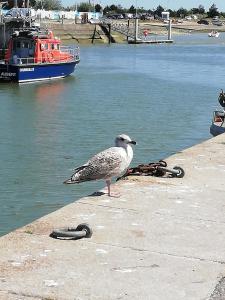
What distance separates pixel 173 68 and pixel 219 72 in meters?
5.22

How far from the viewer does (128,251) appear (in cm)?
596

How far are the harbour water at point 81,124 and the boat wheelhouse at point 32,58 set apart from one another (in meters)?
0.68

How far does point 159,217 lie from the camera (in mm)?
7031

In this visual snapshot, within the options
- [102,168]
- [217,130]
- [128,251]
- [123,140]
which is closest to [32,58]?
[217,130]

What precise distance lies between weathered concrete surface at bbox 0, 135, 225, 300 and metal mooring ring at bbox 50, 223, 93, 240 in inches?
2.5

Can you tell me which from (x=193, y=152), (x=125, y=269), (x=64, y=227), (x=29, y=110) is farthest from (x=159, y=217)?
(x=29, y=110)

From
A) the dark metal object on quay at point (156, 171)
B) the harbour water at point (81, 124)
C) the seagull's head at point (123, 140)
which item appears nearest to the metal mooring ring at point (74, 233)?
the seagull's head at point (123, 140)

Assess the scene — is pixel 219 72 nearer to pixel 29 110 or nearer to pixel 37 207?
pixel 29 110

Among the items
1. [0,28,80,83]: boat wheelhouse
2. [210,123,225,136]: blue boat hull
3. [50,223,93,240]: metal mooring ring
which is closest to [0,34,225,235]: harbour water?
[0,28,80,83]: boat wheelhouse

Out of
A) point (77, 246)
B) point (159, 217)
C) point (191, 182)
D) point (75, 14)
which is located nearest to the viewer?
point (77, 246)

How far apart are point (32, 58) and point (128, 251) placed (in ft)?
110

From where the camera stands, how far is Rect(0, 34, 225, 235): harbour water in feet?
43.6

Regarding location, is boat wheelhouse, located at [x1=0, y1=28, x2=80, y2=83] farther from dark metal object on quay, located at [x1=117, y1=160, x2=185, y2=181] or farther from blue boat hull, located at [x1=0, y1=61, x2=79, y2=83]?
dark metal object on quay, located at [x1=117, y1=160, x2=185, y2=181]

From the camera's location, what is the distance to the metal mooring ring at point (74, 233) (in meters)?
6.12
